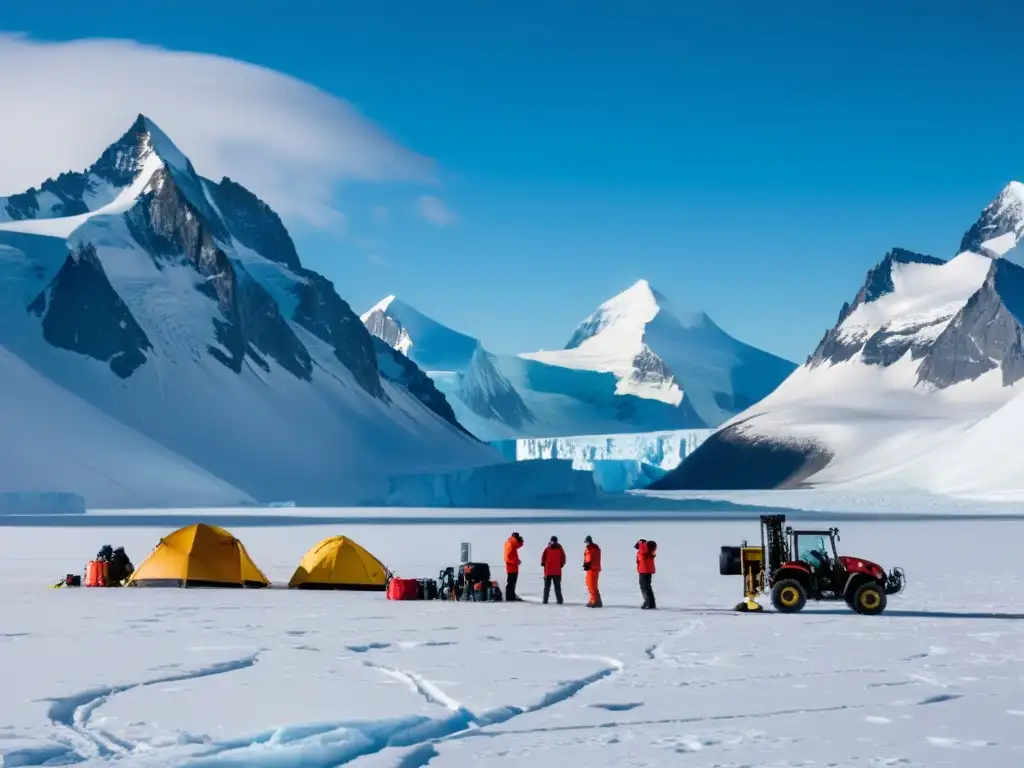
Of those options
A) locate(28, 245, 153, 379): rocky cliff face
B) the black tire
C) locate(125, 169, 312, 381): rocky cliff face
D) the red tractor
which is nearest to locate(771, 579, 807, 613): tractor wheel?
the red tractor

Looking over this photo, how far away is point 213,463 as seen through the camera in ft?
484

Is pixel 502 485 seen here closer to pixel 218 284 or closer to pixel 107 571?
pixel 218 284

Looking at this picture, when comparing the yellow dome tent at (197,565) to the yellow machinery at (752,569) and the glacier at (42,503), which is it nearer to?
the yellow machinery at (752,569)

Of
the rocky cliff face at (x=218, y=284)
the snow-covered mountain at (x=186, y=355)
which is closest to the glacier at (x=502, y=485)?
the snow-covered mountain at (x=186, y=355)

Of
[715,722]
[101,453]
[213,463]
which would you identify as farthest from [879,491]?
[715,722]

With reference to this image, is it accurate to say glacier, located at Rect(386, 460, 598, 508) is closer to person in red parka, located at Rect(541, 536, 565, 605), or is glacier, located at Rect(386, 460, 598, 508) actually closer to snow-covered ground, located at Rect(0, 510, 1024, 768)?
snow-covered ground, located at Rect(0, 510, 1024, 768)

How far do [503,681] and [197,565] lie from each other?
15469 mm

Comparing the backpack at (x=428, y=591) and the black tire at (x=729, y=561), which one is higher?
the black tire at (x=729, y=561)

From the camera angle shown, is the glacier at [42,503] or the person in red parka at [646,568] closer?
the person in red parka at [646,568]

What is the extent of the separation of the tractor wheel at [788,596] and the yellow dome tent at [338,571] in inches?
375

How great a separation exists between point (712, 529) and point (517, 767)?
179ft

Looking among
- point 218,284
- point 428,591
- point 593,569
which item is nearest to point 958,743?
point 593,569

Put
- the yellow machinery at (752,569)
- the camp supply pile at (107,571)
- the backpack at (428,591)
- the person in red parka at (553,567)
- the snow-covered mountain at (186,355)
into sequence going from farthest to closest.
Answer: the snow-covered mountain at (186,355) → the camp supply pile at (107,571) → the backpack at (428,591) → the person in red parka at (553,567) → the yellow machinery at (752,569)

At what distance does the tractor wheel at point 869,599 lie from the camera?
23266 millimetres
